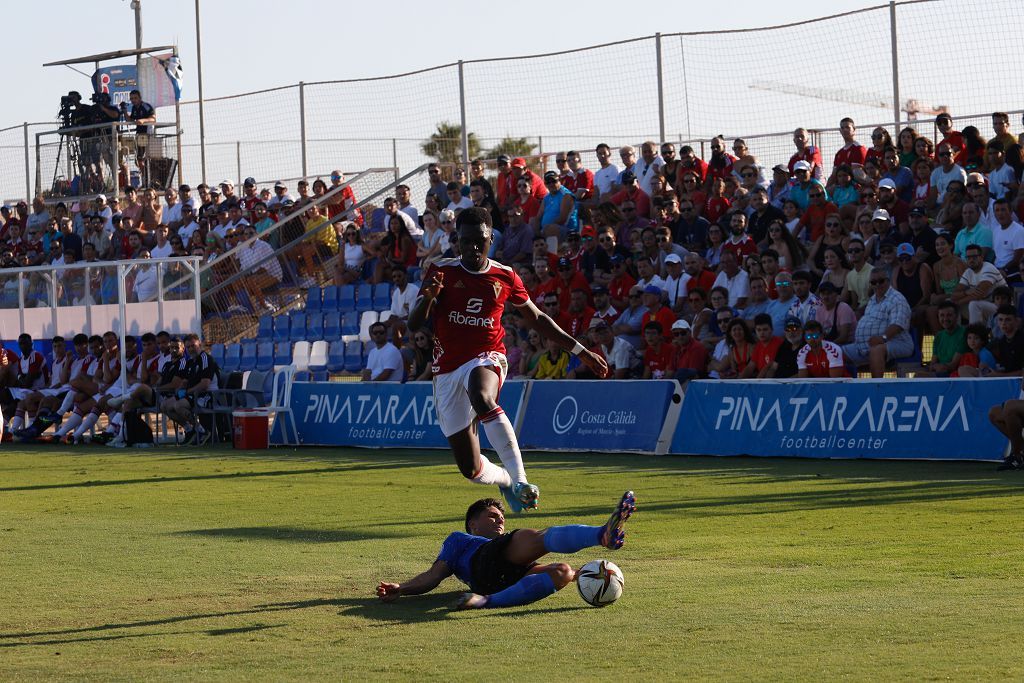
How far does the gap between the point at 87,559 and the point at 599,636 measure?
4.82 meters

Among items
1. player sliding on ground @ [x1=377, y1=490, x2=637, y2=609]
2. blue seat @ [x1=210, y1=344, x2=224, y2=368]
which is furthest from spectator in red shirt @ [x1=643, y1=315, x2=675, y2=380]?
player sliding on ground @ [x1=377, y1=490, x2=637, y2=609]

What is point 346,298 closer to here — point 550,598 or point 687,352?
point 687,352

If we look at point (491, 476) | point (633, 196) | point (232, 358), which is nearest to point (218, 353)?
point (232, 358)

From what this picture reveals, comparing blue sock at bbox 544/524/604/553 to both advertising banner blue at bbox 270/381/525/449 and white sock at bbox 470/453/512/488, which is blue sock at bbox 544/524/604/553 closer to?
white sock at bbox 470/453/512/488

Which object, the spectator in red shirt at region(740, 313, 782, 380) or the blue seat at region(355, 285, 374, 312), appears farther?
the blue seat at region(355, 285, 374, 312)

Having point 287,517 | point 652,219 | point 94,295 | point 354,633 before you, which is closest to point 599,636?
point 354,633

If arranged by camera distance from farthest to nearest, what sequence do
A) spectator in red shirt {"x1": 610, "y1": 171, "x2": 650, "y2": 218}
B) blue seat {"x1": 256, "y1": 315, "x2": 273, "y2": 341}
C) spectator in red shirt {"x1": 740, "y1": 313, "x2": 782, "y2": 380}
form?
blue seat {"x1": 256, "y1": 315, "x2": 273, "y2": 341} < spectator in red shirt {"x1": 610, "y1": 171, "x2": 650, "y2": 218} < spectator in red shirt {"x1": 740, "y1": 313, "x2": 782, "y2": 380}

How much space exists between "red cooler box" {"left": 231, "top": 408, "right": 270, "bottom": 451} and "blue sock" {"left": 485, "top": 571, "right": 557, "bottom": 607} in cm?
1636

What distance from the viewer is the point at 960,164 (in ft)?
71.3

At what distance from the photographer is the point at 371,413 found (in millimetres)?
23906

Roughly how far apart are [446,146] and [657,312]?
462 inches

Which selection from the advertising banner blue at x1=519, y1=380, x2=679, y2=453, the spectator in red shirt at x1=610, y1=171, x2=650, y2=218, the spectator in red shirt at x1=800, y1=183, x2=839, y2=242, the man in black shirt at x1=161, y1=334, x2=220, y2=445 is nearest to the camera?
the advertising banner blue at x1=519, y1=380, x2=679, y2=453

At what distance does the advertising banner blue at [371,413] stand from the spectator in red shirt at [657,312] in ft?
7.26

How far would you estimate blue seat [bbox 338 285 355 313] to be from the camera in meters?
27.9
